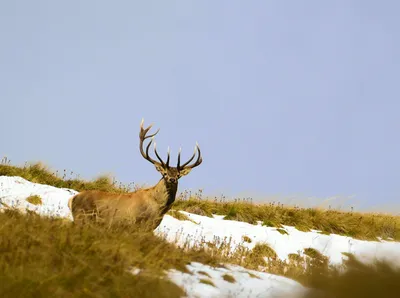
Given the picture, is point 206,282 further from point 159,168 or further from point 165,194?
point 159,168

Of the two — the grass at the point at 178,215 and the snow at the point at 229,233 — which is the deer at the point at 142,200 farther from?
the grass at the point at 178,215

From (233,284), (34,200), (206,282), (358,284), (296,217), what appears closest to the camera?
(206,282)

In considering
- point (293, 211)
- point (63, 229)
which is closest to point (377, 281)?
point (63, 229)

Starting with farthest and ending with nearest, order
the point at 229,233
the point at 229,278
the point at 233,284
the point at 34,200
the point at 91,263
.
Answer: the point at 229,233
the point at 34,200
the point at 229,278
the point at 233,284
the point at 91,263

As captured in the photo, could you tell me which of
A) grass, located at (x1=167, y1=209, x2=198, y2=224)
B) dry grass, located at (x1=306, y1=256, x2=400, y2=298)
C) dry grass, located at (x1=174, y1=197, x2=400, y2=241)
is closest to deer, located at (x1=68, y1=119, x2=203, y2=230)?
dry grass, located at (x1=306, y1=256, x2=400, y2=298)

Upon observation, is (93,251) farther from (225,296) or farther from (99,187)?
(99,187)

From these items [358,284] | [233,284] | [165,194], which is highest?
[165,194]

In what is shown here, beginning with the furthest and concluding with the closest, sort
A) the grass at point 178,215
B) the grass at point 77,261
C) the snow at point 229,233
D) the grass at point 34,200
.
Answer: the grass at point 178,215
the grass at point 34,200
the snow at point 229,233
the grass at point 77,261

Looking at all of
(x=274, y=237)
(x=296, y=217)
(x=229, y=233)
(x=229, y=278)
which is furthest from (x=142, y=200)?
(x=296, y=217)

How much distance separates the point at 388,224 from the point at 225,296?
15538 mm

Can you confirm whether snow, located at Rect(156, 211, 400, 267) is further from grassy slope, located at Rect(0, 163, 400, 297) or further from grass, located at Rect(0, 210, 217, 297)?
grass, located at Rect(0, 210, 217, 297)

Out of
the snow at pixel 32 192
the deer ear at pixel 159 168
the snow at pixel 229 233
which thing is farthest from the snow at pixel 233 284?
the snow at pixel 32 192

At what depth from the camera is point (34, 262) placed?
566 centimetres

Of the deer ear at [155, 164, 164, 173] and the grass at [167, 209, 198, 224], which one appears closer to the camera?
the deer ear at [155, 164, 164, 173]
